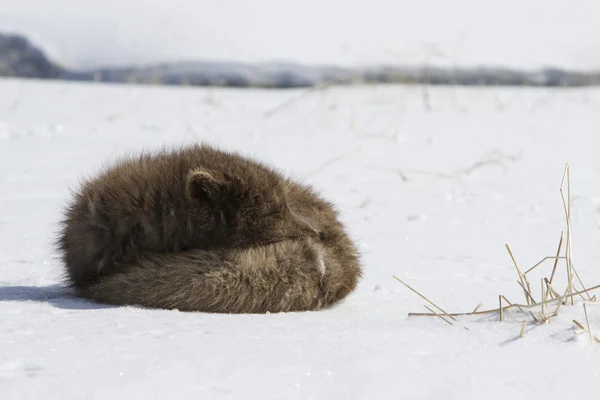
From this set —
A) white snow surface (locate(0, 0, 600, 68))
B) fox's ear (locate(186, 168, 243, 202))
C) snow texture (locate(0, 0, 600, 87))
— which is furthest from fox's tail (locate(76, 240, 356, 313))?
snow texture (locate(0, 0, 600, 87))

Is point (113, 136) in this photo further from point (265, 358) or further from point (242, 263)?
point (265, 358)

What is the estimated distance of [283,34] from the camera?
10.8 m

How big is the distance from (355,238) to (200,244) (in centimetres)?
184

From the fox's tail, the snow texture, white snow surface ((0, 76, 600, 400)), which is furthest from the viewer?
the snow texture

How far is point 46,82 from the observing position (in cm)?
1030

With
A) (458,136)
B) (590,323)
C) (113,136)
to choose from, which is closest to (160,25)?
(113,136)

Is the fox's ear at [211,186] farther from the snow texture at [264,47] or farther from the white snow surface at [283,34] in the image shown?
the snow texture at [264,47]

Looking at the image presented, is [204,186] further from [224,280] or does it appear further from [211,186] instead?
[224,280]

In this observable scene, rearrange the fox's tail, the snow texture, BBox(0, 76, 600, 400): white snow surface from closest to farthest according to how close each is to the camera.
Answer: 1. BBox(0, 76, 600, 400): white snow surface
2. the fox's tail
3. the snow texture

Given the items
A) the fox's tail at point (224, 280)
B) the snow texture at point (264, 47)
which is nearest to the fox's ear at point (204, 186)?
the fox's tail at point (224, 280)

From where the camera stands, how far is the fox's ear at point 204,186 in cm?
321

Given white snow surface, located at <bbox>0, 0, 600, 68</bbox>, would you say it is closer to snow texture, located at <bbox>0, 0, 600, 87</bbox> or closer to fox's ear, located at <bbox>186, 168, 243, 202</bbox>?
snow texture, located at <bbox>0, 0, 600, 87</bbox>

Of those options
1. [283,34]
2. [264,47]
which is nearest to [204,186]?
[264,47]

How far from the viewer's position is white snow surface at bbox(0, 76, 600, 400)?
2.31m
